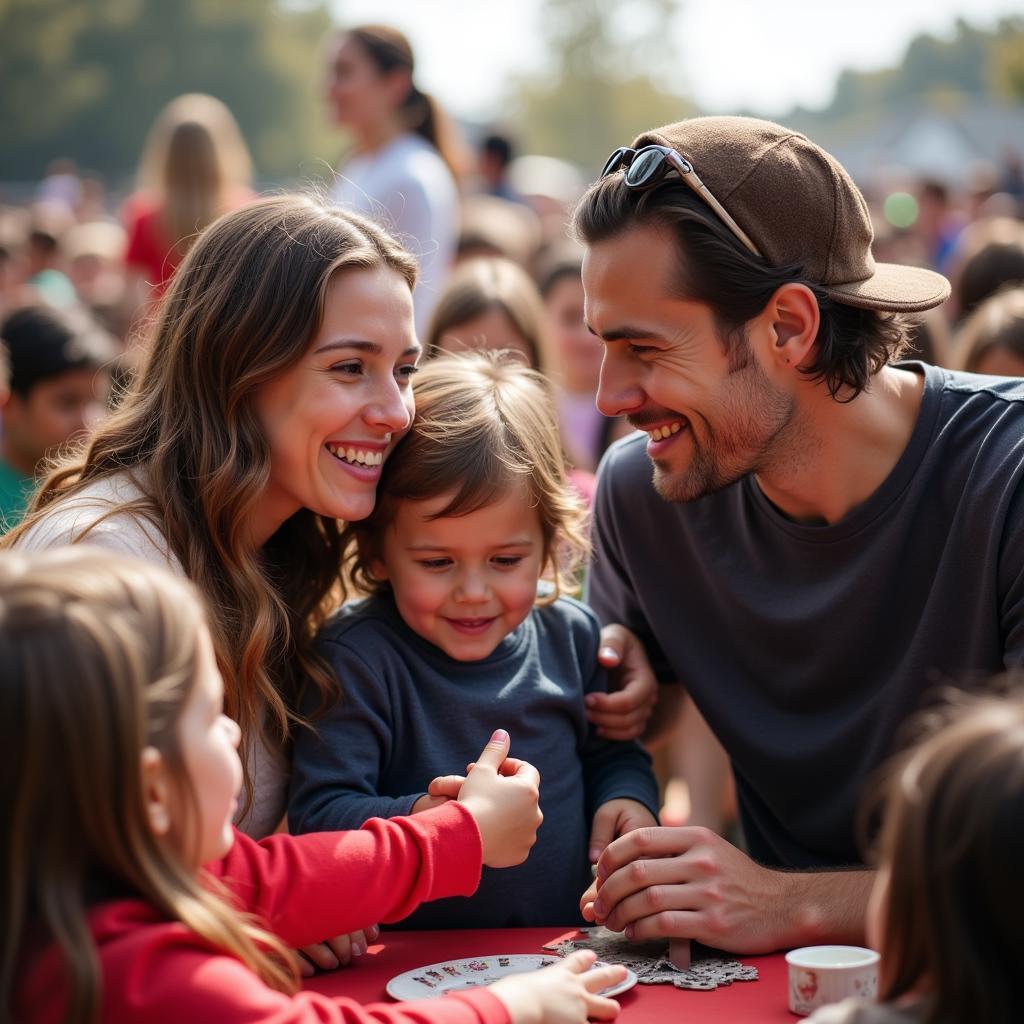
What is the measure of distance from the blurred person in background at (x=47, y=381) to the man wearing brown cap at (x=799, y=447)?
9.14 ft

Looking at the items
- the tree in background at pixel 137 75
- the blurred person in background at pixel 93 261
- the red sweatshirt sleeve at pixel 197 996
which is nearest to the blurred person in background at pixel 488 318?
the red sweatshirt sleeve at pixel 197 996

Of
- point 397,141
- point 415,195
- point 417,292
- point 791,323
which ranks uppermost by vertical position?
point 397,141

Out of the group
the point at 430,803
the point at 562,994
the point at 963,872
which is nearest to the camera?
the point at 963,872

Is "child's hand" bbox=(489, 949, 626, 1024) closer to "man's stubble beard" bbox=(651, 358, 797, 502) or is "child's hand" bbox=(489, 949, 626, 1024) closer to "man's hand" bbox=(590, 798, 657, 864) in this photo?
"man's hand" bbox=(590, 798, 657, 864)

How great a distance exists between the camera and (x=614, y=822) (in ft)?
8.59

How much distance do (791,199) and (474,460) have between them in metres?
0.81

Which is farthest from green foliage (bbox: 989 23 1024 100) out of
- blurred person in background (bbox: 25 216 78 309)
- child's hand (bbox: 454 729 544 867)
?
child's hand (bbox: 454 729 544 867)

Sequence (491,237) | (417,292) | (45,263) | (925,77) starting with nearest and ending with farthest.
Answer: (417,292) → (491,237) → (45,263) → (925,77)

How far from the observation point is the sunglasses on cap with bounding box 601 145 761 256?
267 centimetres

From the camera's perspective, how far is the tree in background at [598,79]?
62.8 m

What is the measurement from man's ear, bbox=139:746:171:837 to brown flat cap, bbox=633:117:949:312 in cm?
162

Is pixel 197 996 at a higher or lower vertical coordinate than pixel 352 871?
higher

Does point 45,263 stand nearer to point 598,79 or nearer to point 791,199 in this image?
point 791,199

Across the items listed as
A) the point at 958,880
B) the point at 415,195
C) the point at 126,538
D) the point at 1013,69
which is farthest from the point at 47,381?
the point at 1013,69
